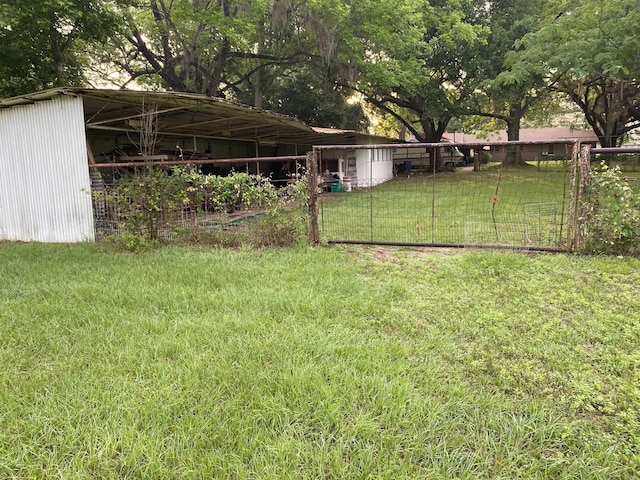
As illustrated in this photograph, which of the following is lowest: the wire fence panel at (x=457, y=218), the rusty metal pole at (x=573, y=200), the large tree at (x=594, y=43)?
the wire fence panel at (x=457, y=218)

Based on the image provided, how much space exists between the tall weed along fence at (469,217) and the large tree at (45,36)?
300 inches

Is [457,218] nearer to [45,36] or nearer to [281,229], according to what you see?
[281,229]

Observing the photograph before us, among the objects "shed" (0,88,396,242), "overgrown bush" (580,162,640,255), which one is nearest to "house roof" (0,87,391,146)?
"shed" (0,88,396,242)

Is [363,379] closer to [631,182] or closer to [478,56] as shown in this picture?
[631,182]

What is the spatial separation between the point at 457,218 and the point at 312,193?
4071 millimetres

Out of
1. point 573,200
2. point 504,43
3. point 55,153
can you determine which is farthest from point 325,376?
point 504,43

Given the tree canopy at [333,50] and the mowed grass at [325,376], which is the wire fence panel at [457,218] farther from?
the tree canopy at [333,50]

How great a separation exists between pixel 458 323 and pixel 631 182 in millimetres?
3440

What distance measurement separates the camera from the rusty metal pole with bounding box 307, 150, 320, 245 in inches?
223

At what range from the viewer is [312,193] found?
18.8 feet

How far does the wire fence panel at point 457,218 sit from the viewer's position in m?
6.02

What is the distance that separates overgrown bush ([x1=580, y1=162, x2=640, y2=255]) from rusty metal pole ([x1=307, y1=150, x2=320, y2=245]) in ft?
11.1

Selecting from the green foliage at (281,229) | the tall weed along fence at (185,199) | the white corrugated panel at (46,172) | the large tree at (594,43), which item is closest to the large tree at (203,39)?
the white corrugated panel at (46,172)

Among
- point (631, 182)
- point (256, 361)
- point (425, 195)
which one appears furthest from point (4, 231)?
point (425, 195)
